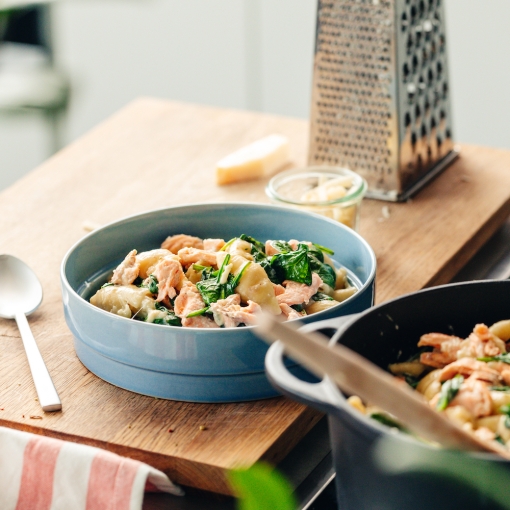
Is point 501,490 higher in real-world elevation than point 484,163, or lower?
higher

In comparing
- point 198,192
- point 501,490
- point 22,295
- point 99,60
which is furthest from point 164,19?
point 501,490

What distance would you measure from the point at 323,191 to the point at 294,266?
19.2 inches

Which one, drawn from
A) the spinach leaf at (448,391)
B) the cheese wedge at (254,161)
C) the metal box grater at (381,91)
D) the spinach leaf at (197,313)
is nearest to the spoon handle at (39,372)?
the spinach leaf at (197,313)

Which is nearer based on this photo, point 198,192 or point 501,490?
point 501,490

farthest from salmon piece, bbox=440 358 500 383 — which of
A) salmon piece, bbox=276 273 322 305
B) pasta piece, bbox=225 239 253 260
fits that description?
pasta piece, bbox=225 239 253 260

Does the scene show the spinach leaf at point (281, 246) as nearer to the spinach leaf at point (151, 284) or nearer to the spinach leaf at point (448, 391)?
the spinach leaf at point (151, 284)

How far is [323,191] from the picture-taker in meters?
1.78

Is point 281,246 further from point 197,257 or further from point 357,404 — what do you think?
point 357,404

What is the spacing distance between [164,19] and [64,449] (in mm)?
4252

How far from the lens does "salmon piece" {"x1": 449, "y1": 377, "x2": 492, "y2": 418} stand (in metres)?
0.90

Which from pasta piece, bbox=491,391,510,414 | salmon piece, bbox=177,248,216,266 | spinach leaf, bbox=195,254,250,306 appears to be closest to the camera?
A: pasta piece, bbox=491,391,510,414

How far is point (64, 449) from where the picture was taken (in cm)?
109

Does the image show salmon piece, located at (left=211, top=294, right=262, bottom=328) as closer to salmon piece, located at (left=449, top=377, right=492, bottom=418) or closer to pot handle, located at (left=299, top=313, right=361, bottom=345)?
pot handle, located at (left=299, top=313, right=361, bottom=345)

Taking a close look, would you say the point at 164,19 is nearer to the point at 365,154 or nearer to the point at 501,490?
the point at 365,154
